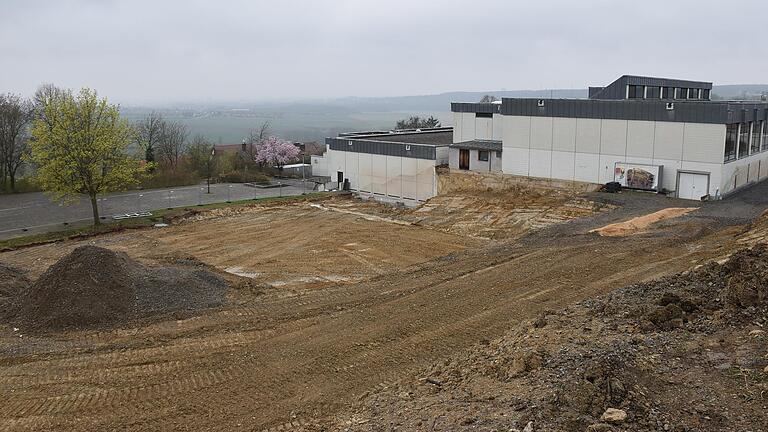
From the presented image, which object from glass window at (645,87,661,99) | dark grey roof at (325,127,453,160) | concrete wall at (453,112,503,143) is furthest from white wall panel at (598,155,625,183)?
glass window at (645,87,661,99)

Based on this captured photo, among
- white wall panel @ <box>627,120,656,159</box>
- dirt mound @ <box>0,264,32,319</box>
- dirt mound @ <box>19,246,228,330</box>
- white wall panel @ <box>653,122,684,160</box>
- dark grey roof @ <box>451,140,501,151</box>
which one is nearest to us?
dirt mound @ <box>19,246,228,330</box>

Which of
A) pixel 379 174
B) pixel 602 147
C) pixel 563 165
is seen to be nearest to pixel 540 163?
pixel 563 165

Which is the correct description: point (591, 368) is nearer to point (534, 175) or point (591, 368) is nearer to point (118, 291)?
point (118, 291)

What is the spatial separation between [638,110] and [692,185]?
4667 mm

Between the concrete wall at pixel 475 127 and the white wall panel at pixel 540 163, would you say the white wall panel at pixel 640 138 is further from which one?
the concrete wall at pixel 475 127

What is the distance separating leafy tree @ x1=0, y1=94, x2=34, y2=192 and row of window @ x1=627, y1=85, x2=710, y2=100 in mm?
43148

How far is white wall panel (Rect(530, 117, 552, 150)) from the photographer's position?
3575cm

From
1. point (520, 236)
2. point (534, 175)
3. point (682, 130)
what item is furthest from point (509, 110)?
point (520, 236)

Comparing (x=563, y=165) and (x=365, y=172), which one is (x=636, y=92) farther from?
(x=365, y=172)

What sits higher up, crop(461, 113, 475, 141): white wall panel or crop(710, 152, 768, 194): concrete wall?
crop(461, 113, 475, 141): white wall panel

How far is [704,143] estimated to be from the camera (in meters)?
30.7

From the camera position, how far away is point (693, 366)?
9.59 m

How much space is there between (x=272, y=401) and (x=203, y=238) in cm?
1867

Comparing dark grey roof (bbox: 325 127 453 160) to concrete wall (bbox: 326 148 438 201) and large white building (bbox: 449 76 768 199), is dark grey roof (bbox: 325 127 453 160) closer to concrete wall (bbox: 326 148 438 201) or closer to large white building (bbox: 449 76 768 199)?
concrete wall (bbox: 326 148 438 201)
